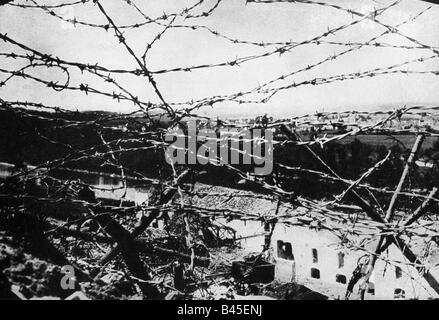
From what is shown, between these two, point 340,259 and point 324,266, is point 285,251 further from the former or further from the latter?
point 340,259

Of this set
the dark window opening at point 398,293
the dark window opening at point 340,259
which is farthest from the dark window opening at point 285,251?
the dark window opening at point 398,293

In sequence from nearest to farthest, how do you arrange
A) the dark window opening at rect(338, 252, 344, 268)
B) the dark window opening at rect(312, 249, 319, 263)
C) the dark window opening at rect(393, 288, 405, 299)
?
1. the dark window opening at rect(393, 288, 405, 299)
2. the dark window opening at rect(338, 252, 344, 268)
3. the dark window opening at rect(312, 249, 319, 263)

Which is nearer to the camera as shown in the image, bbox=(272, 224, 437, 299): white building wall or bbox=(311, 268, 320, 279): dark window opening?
bbox=(272, 224, 437, 299): white building wall

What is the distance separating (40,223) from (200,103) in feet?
5.14

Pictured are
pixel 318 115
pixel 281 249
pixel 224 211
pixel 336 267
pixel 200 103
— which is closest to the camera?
pixel 224 211

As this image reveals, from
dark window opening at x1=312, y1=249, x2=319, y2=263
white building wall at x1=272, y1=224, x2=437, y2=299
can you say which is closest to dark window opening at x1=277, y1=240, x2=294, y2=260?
white building wall at x1=272, y1=224, x2=437, y2=299

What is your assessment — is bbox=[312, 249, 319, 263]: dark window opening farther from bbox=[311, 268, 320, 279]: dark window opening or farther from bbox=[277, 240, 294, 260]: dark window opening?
bbox=[277, 240, 294, 260]: dark window opening

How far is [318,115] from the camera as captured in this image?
249 cm

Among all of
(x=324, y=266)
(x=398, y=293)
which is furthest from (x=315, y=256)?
(x=398, y=293)

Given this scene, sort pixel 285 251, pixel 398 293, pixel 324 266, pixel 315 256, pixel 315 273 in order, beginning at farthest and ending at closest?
1. pixel 285 251
2. pixel 315 273
3. pixel 315 256
4. pixel 324 266
5. pixel 398 293

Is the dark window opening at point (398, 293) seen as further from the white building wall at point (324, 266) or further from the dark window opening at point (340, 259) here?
the dark window opening at point (340, 259)
